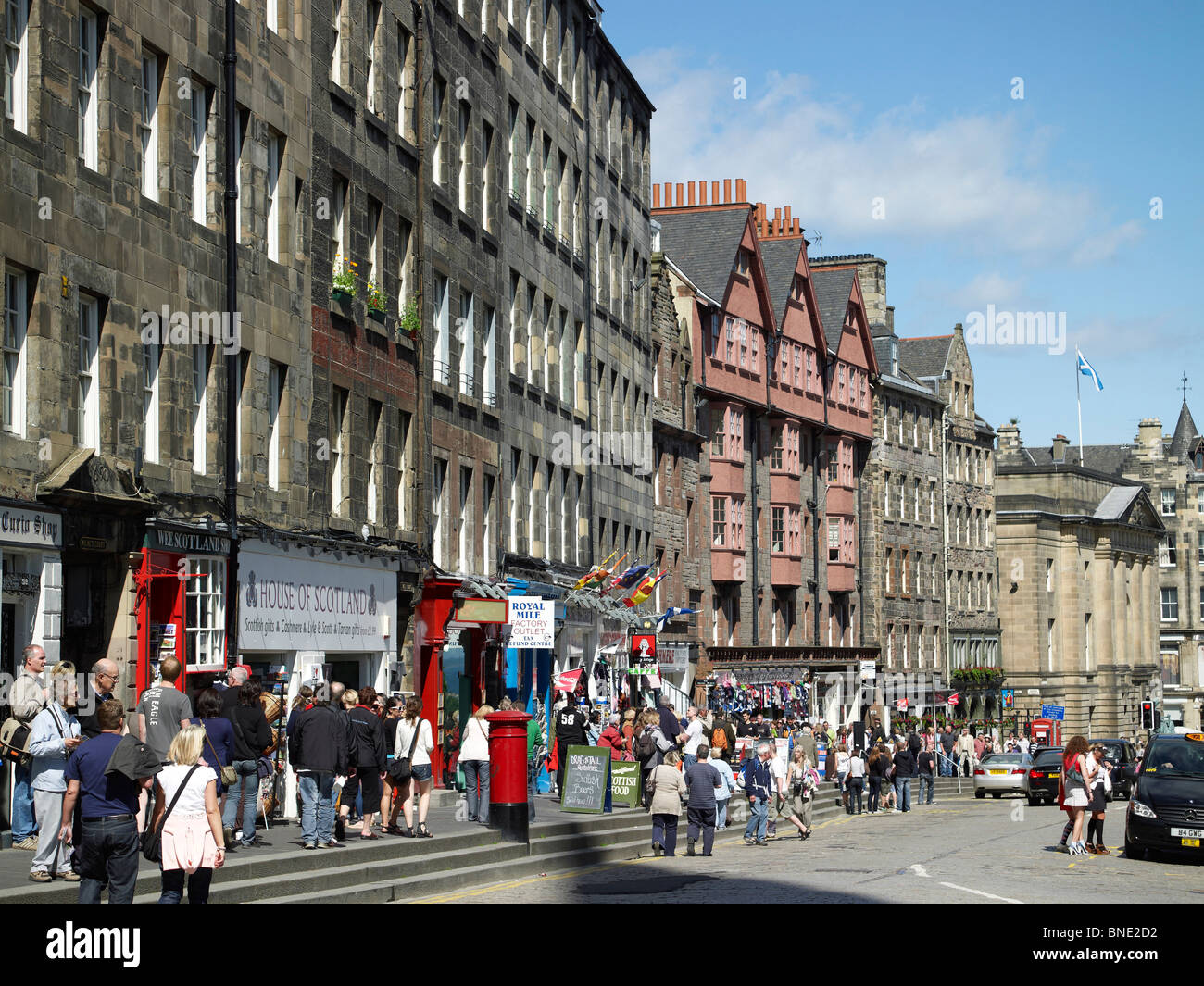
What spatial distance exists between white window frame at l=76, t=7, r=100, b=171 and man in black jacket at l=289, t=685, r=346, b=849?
6.79 metres

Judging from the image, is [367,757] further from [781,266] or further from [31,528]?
[781,266]

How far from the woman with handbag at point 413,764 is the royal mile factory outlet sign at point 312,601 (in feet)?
9.45

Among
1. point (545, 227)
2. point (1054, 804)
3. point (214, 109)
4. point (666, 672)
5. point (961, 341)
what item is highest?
point (961, 341)

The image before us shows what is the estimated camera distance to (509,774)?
22.1 metres

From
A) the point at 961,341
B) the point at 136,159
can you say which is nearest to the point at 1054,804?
the point at 136,159

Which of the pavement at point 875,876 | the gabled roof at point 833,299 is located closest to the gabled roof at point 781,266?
the gabled roof at point 833,299

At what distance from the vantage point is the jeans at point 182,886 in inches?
516

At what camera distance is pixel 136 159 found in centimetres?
2117

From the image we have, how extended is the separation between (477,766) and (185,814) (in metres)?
10.6

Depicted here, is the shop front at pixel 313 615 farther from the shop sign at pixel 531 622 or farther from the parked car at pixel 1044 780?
the parked car at pixel 1044 780

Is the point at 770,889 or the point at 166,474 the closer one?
the point at 770,889

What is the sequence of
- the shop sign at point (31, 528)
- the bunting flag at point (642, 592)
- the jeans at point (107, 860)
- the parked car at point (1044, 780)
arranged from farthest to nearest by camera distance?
1. the parked car at point (1044, 780)
2. the bunting flag at point (642, 592)
3. the shop sign at point (31, 528)
4. the jeans at point (107, 860)
